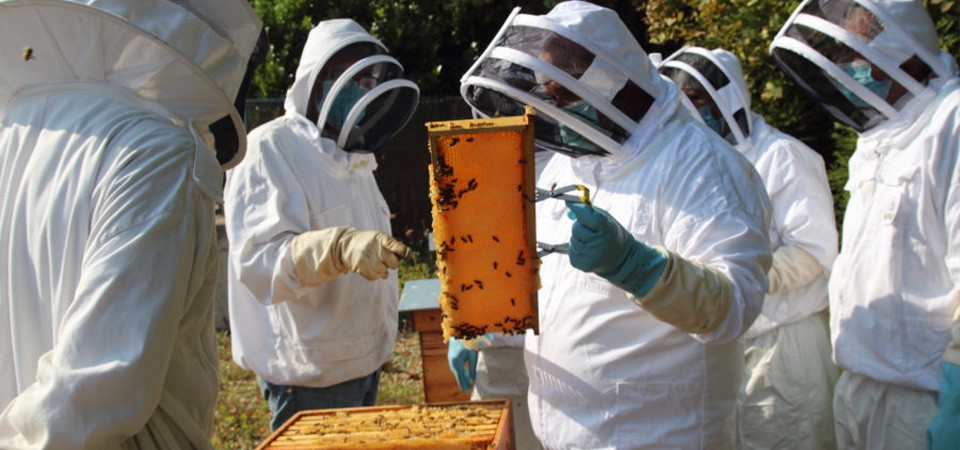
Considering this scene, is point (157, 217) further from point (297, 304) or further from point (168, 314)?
point (297, 304)

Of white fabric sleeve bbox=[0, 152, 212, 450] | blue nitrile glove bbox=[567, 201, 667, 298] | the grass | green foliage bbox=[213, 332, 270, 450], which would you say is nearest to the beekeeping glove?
blue nitrile glove bbox=[567, 201, 667, 298]

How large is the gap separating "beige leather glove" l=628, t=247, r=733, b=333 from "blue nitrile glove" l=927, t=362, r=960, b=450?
1.13 m

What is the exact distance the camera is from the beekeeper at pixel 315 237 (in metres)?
3.70

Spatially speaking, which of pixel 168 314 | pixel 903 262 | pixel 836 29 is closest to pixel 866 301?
pixel 903 262

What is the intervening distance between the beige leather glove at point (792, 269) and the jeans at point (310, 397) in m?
2.01

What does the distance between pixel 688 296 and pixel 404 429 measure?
3.09 ft

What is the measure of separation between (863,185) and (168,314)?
9.62 feet

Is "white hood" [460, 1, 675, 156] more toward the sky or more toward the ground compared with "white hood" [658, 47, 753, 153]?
more toward the sky

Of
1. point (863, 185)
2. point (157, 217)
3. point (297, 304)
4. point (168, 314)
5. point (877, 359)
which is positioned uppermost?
point (157, 217)

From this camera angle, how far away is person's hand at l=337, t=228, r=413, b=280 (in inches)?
129

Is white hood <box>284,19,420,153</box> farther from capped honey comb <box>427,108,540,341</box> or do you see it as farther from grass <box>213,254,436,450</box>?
capped honey comb <box>427,108,540,341</box>

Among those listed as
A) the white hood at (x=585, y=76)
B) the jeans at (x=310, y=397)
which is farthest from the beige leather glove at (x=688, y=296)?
the jeans at (x=310, y=397)

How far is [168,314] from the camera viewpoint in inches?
73.7

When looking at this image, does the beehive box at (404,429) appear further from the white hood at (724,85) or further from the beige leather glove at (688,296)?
the white hood at (724,85)
